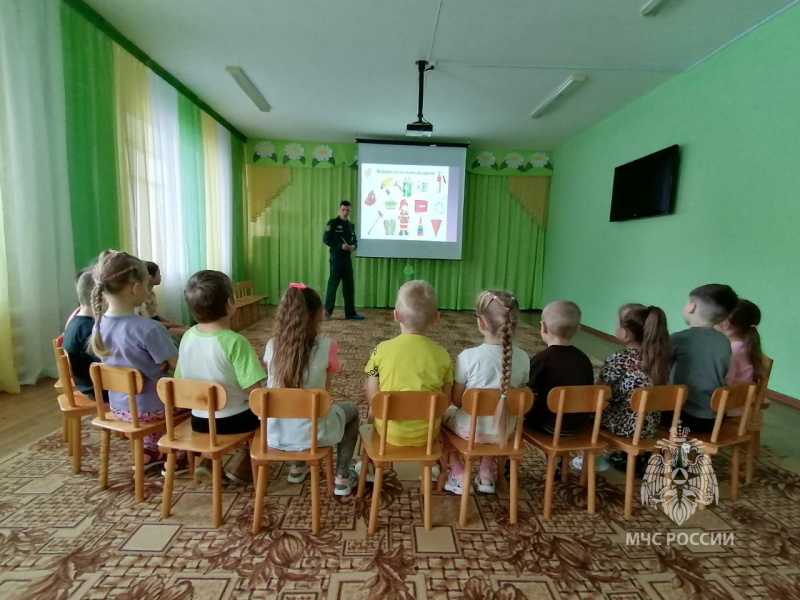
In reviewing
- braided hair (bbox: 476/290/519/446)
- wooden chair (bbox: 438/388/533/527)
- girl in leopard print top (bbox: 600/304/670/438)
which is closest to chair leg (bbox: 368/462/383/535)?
wooden chair (bbox: 438/388/533/527)

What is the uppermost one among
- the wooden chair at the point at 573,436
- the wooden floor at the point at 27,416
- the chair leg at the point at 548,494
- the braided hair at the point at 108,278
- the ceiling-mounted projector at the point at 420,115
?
the ceiling-mounted projector at the point at 420,115

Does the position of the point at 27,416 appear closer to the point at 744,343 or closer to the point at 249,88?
the point at 249,88

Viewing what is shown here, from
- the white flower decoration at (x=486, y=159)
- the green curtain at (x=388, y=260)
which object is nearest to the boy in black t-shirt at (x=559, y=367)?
the green curtain at (x=388, y=260)

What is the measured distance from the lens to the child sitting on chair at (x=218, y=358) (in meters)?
1.40

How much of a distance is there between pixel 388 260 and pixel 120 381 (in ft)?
16.9

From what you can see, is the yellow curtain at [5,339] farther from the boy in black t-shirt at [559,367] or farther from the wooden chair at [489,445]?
the boy in black t-shirt at [559,367]

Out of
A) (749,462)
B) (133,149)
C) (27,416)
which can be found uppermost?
(133,149)

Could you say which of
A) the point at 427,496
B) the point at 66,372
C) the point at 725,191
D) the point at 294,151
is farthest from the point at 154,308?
the point at 294,151

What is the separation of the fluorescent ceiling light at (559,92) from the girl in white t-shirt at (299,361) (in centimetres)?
362

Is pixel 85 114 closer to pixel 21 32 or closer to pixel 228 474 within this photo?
pixel 21 32

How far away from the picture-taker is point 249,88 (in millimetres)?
4047

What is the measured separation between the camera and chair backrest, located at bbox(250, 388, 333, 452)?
1.19m

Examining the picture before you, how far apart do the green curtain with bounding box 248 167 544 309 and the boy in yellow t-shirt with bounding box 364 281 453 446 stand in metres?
4.97

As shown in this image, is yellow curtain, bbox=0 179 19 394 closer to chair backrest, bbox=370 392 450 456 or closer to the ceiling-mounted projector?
chair backrest, bbox=370 392 450 456
